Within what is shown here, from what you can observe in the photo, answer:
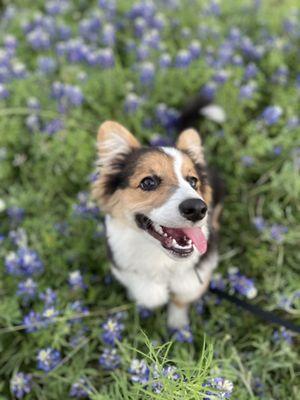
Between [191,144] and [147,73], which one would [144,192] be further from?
[147,73]

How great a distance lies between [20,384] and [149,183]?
1458mm

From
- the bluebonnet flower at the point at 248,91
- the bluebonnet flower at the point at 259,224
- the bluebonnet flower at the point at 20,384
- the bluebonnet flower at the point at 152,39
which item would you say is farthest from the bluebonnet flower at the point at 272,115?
the bluebonnet flower at the point at 20,384

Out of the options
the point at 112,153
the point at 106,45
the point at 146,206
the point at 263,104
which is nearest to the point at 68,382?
the point at 146,206

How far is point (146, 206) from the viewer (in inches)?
80.0

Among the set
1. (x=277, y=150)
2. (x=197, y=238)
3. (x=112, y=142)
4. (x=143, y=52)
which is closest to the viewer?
(x=197, y=238)

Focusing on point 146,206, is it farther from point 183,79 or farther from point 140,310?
point 183,79

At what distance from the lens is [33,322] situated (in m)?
2.43

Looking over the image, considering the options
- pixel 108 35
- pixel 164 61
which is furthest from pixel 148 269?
pixel 108 35

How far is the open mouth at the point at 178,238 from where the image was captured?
2.00 meters

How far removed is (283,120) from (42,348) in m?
2.84

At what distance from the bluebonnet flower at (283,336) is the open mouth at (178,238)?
994mm

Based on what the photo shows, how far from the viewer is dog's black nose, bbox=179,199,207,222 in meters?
1.77

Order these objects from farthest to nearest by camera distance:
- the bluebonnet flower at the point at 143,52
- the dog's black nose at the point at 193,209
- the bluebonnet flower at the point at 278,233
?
the bluebonnet flower at the point at 143,52, the bluebonnet flower at the point at 278,233, the dog's black nose at the point at 193,209

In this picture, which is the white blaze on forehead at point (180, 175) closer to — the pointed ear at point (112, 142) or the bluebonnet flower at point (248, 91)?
the pointed ear at point (112, 142)
